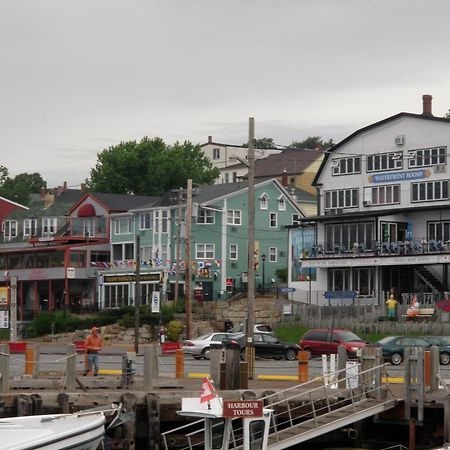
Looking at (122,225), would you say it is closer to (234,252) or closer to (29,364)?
(234,252)

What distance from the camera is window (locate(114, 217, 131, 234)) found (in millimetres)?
102250

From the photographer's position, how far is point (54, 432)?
2373cm

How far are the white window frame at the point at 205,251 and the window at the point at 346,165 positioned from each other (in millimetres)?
13236

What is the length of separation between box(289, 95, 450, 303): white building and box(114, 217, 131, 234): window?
19219 millimetres

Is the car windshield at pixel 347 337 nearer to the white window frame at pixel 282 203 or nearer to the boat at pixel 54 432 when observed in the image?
the boat at pixel 54 432

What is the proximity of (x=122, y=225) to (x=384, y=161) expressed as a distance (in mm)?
27325

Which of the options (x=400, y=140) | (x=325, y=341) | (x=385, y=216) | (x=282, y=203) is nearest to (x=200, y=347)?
(x=325, y=341)

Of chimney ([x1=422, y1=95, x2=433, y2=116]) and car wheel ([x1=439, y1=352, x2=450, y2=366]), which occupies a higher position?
chimney ([x1=422, y1=95, x2=433, y2=116])

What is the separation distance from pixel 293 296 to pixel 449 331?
22210 millimetres

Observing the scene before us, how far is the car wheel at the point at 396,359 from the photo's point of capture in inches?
2027

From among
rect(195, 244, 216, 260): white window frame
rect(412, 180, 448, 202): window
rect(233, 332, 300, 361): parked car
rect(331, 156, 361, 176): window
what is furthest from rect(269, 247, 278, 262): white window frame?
rect(233, 332, 300, 361): parked car

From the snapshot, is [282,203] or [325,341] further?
[282,203]

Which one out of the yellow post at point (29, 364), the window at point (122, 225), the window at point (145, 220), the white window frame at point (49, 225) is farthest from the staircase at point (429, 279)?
the yellow post at point (29, 364)

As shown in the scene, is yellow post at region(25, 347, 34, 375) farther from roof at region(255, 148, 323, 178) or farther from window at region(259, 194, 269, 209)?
roof at region(255, 148, 323, 178)
